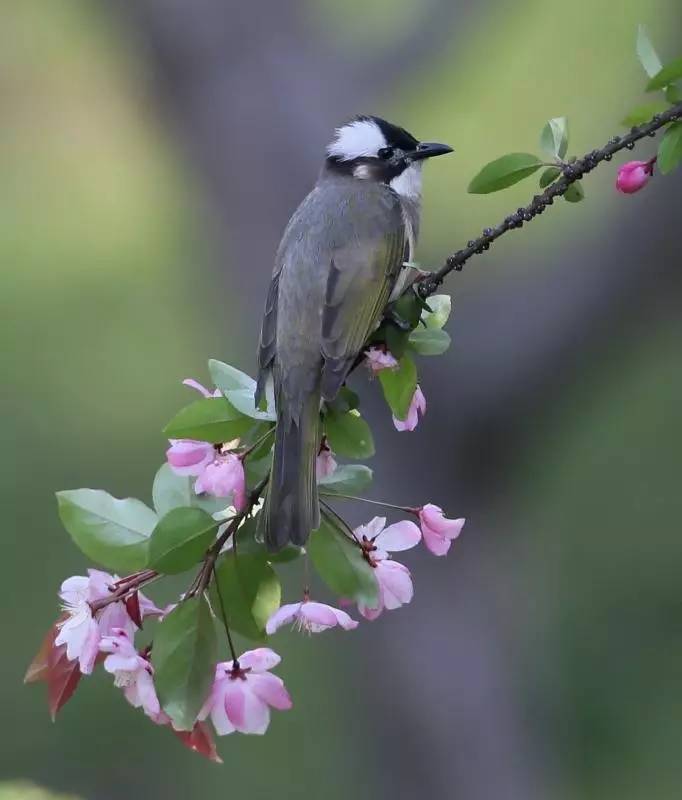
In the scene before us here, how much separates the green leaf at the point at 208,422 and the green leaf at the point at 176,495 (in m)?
0.07

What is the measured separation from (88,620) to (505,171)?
66cm

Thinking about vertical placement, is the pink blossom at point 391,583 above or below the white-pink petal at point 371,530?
below

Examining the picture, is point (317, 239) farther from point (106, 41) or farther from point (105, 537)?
point (106, 41)

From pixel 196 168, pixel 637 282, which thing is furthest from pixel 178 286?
pixel 637 282

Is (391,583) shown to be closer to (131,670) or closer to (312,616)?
(312,616)

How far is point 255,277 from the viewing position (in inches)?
178

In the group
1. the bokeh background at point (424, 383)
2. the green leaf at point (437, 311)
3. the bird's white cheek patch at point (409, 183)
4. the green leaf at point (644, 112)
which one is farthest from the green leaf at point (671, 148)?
the bokeh background at point (424, 383)

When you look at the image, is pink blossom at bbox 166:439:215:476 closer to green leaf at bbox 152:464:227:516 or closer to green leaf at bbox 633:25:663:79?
green leaf at bbox 152:464:227:516

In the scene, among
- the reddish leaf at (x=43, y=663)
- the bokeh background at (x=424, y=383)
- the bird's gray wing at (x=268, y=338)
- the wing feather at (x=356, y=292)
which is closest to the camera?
the reddish leaf at (x=43, y=663)

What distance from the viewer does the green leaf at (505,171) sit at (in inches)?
53.5

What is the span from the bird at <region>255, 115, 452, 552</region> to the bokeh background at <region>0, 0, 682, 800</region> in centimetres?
138

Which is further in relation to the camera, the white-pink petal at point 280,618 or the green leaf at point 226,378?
the green leaf at point 226,378

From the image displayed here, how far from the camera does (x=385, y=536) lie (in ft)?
4.79

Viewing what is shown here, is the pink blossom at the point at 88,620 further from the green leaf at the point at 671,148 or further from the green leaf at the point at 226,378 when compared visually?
the green leaf at the point at 671,148
